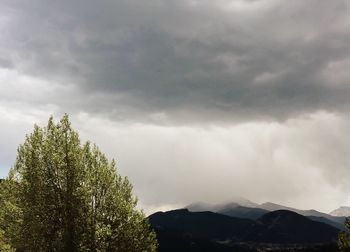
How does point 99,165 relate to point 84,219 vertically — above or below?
above

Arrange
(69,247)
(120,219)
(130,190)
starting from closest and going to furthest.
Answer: (69,247)
(120,219)
(130,190)

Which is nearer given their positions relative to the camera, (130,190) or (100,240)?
(100,240)

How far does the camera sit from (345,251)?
43906 mm

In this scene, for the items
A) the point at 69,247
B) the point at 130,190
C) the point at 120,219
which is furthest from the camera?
the point at 130,190

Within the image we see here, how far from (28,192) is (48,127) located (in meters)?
7.88

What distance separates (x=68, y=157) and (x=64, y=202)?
16.4ft

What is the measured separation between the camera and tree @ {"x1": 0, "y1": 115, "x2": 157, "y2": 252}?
43.0m

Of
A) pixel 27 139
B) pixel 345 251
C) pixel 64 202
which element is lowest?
pixel 345 251

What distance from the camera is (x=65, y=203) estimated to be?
43.5 metres

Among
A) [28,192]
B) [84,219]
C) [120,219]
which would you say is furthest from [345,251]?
[28,192]

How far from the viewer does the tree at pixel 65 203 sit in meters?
43.0

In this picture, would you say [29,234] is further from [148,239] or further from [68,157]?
[148,239]

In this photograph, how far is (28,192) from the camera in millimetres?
43438

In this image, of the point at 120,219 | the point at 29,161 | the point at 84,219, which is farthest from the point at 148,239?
the point at 29,161
